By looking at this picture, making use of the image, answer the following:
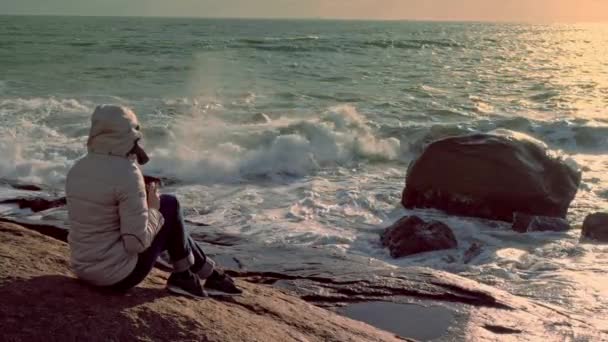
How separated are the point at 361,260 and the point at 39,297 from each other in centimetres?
369

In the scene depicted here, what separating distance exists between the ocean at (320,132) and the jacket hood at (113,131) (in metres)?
3.90

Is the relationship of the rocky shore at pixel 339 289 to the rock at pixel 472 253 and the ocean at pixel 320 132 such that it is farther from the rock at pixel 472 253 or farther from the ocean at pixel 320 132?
the ocean at pixel 320 132

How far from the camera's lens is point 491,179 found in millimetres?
9891

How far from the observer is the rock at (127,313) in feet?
11.3

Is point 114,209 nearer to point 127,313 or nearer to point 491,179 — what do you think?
point 127,313

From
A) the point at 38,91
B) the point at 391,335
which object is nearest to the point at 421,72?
the point at 38,91

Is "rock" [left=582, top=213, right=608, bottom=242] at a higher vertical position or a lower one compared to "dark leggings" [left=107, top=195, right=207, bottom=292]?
lower

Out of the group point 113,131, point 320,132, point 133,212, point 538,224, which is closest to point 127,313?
point 133,212

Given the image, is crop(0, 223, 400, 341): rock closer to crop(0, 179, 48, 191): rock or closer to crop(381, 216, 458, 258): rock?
crop(381, 216, 458, 258): rock

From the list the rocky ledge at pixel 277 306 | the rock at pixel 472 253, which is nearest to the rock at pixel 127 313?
the rocky ledge at pixel 277 306

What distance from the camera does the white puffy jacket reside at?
141 inches

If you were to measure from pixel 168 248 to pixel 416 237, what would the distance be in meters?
4.53

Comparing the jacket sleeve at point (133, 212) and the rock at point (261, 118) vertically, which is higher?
the jacket sleeve at point (133, 212)

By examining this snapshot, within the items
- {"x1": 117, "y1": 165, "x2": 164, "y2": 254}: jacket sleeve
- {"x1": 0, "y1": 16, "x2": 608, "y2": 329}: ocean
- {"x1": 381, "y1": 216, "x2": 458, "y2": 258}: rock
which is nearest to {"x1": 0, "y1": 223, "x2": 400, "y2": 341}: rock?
{"x1": 117, "y1": 165, "x2": 164, "y2": 254}: jacket sleeve
